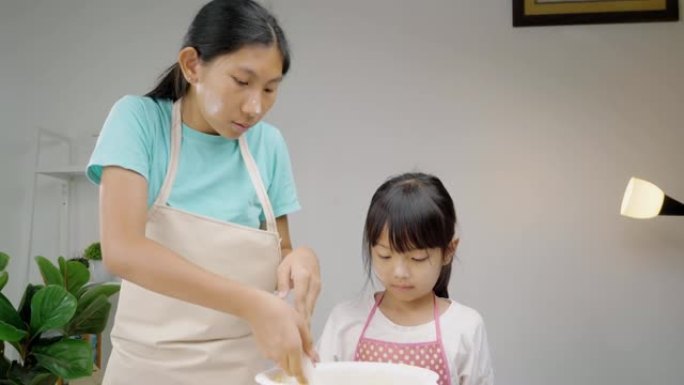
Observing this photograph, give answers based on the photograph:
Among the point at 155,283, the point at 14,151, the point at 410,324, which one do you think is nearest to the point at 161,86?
the point at 155,283

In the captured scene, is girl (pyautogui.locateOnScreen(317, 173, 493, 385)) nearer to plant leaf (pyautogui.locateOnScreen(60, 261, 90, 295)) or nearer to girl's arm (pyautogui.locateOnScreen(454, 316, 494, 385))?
girl's arm (pyautogui.locateOnScreen(454, 316, 494, 385))

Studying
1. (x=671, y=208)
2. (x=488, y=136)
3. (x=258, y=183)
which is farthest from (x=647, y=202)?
(x=258, y=183)

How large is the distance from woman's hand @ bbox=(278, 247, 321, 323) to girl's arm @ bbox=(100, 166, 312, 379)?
104 millimetres

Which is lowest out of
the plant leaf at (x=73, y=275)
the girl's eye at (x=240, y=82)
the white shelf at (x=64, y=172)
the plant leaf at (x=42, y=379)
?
the plant leaf at (x=42, y=379)

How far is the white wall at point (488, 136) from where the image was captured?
6.60 ft

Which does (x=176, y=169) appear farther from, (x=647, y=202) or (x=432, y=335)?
(x=647, y=202)

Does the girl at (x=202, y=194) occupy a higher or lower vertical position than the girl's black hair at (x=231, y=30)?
lower

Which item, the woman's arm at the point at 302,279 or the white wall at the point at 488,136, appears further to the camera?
the white wall at the point at 488,136

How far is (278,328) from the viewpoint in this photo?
23.7 inches

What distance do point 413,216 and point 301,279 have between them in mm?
371

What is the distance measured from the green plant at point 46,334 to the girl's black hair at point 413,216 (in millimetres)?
757

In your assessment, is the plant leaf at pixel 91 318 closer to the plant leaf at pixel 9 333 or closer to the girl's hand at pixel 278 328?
the plant leaf at pixel 9 333

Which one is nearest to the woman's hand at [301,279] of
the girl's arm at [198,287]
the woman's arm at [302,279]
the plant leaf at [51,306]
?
the woman's arm at [302,279]

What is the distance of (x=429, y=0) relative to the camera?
214 cm
